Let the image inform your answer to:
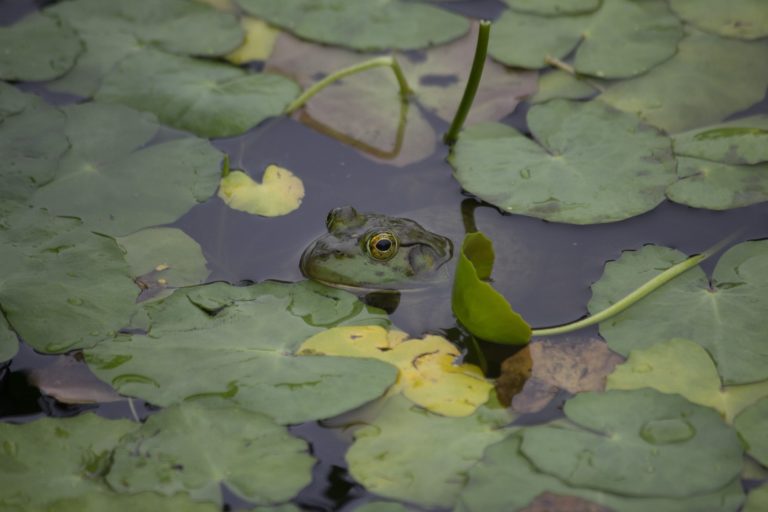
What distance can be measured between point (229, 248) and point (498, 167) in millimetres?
1198

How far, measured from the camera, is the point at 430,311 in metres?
3.56

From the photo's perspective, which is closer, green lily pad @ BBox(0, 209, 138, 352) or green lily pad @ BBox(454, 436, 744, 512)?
green lily pad @ BBox(454, 436, 744, 512)

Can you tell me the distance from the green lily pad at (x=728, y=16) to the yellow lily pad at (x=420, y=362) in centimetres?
248

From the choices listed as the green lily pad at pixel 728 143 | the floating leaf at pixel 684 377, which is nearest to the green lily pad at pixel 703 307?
the floating leaf at pixel 684 377

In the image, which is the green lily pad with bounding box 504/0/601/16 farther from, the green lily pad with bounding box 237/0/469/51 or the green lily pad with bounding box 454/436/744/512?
the green lily pad with bounding box 454/436/744/512

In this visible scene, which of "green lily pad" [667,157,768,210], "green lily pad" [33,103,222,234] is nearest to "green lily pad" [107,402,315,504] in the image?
"green lily pad" [33,103,222,234]

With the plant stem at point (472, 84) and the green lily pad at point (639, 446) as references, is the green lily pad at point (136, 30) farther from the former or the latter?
the green lily pad at point (639, 446)

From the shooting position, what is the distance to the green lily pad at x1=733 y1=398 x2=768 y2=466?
287cm

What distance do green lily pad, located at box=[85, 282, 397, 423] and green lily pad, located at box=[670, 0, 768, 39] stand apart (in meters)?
2.55

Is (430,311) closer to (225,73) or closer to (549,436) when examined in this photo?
(549,436)

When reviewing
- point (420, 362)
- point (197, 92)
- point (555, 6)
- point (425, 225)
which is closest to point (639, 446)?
point (420, 362)

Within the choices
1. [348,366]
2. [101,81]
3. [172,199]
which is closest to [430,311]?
[348,366]

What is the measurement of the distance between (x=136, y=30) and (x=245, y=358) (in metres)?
2.32

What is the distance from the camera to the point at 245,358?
3.17 metres
